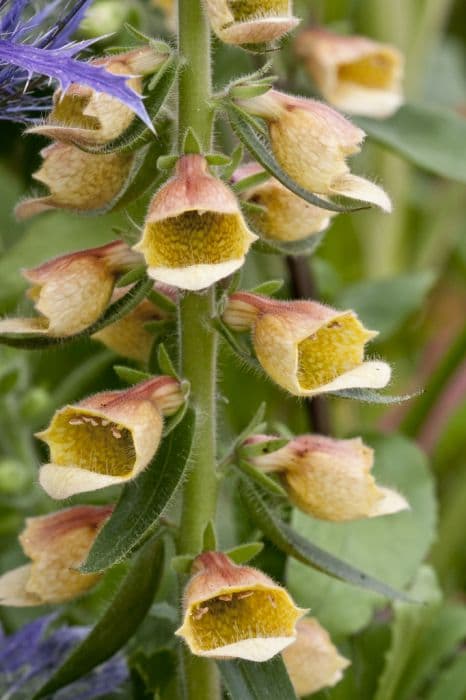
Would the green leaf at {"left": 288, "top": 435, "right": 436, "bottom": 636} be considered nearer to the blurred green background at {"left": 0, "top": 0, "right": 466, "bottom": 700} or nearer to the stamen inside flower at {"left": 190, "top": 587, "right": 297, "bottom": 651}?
the blurred green background at {"left": 0, "top": 0, "right": 466, "bottom": 700}

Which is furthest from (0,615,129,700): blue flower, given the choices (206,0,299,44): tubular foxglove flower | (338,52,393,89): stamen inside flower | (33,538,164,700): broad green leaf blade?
(338,52,393,89): stamen inside flower

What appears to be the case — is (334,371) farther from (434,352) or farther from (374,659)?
(434,352)

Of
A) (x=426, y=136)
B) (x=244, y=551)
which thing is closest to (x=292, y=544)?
(x=244, y=551)

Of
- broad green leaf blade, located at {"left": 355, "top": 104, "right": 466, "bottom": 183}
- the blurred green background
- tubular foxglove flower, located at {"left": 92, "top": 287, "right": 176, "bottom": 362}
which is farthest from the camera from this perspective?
broad green leaf blade, located at {"left": 355, "top": 104, "right": 466, "bottom": 183}

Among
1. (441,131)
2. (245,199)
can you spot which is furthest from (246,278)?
(245,199)

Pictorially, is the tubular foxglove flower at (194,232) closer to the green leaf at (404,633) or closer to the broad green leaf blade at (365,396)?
the broad green leaf blade at (365,396)

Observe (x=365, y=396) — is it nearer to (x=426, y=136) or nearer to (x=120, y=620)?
(x=120, y=620)
